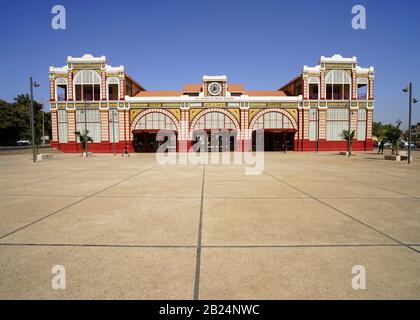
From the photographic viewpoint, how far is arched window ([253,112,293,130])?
39.4 m

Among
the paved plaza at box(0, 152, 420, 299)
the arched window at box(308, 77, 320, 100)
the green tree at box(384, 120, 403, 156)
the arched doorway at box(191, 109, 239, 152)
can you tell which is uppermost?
the arched window at box(308, 77, 320, 100)

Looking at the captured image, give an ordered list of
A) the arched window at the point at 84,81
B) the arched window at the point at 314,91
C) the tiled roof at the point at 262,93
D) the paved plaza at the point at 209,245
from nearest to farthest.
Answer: the paved plaza at the point at 209,245
the arched window at the point at 84,81
the arched window at the point at 314,91
the tiled roof at the point at 262,93

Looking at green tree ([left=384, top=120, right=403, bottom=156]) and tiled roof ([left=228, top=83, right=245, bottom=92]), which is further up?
tiled roof ([left=228, top=83, right=245, bottom=92])

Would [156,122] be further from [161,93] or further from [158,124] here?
[161,93]

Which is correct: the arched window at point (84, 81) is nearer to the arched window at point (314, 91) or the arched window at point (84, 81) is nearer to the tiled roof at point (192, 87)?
the tiled roof at point (192, 87)

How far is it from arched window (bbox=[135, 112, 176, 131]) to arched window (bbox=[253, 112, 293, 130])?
490 inches

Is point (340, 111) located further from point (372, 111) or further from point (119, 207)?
point (119, 207)

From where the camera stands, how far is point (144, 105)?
1523 inches

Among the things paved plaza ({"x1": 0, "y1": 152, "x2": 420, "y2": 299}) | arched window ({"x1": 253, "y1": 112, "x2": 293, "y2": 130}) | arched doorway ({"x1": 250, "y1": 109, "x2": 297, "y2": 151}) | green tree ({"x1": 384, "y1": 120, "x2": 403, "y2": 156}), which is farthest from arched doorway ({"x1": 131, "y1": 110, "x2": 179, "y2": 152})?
paved plaza ({"x1": 0, "y1": 152, "x2": 420, "y2": 299})

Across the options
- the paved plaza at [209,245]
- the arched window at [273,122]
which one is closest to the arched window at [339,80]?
the arched window at [273,122]

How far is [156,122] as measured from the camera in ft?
128

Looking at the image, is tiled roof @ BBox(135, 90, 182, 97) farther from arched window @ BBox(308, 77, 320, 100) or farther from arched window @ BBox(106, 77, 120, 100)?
arched window @ BBox(308, 77, 320, 100)

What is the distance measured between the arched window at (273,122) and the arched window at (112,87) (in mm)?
20978

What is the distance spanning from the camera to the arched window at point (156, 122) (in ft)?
128
